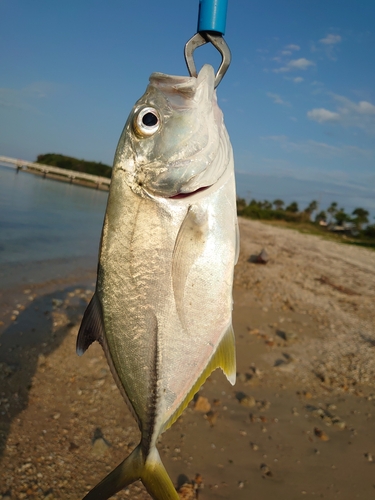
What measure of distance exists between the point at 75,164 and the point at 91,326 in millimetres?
98042

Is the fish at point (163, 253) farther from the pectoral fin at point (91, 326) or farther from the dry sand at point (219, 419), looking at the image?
the dry sand at point (219, 419)

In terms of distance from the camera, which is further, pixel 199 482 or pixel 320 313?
pixel 320 313

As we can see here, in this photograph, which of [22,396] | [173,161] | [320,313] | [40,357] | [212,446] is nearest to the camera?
[173,161]

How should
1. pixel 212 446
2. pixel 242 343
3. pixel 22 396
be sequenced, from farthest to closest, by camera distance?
pixel 242 343
pixel 22 396
pixel 212 446

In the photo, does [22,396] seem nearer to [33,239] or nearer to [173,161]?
[173,161]

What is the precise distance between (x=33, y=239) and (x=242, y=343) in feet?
32.3

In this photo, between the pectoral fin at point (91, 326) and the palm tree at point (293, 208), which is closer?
the pectoral fin at point (91, 326)

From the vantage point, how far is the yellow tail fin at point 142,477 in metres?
1.68

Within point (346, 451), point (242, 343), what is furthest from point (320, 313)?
point (346, 451)

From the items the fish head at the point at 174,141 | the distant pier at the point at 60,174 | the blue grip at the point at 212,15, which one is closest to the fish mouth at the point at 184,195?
the fish head at the point at 174,141

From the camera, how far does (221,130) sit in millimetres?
1716

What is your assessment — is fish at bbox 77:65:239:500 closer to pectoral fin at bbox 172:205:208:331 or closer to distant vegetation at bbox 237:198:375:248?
pectoral fin at bbox 172:205:208:331

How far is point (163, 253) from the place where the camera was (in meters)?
1.62

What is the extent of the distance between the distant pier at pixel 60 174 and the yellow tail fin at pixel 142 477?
222 ft
